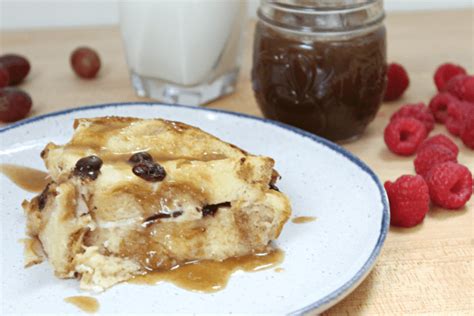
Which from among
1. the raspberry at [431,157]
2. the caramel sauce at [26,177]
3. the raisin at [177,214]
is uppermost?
the raisin at [177,214]

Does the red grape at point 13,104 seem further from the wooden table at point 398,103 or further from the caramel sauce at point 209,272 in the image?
the caramel sauce at point 209,272

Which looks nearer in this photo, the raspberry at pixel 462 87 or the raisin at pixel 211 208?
the raisin at pixel 211 208

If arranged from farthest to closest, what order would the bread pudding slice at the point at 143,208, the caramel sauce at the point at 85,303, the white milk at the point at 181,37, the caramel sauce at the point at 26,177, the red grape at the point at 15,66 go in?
the red grape at the point at 15,66, the white milk at the point at 181,37, the caramel sauce at the point at 26,177, the bread pudding slice at the point at 143,208, the caramel sauce at the point at 85,303

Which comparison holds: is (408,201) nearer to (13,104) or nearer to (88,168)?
(88,168)

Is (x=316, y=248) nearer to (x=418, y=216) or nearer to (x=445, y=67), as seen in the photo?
(x=418, y=216)

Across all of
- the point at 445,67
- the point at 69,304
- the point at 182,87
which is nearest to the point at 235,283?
the point at 69,304

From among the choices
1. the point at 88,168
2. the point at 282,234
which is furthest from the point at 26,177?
the point at 282,234

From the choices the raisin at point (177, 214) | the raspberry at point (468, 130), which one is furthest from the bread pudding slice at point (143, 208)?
the raspberry at point (468, 130)
